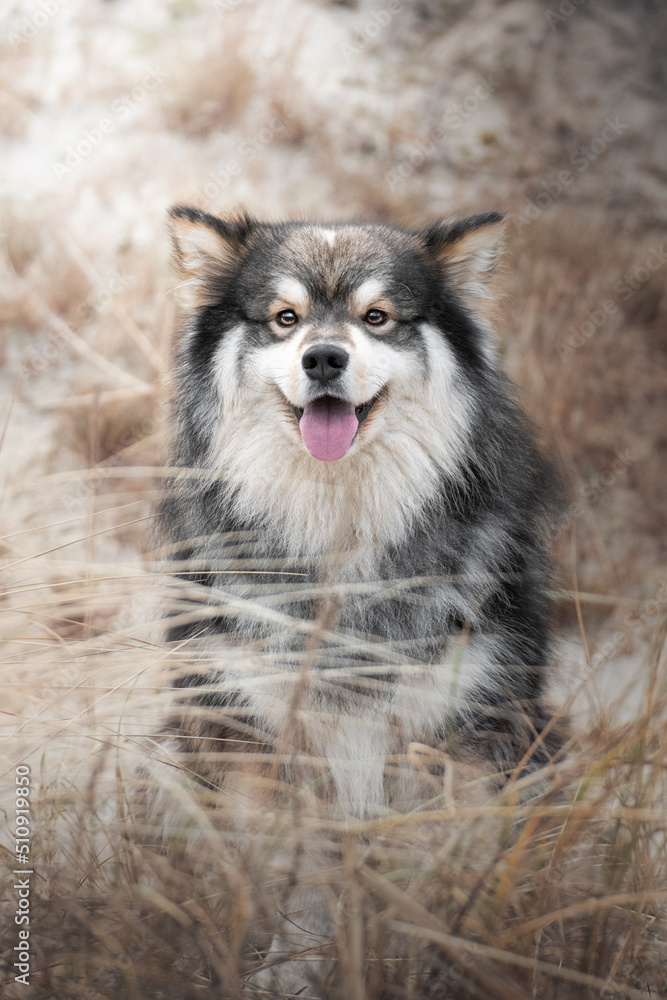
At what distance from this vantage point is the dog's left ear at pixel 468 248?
236 cm

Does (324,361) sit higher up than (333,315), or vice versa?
(333,315)

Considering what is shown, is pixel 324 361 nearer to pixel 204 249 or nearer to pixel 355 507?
pixel 355 507

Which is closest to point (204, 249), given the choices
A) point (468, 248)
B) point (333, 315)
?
point (333, 315)

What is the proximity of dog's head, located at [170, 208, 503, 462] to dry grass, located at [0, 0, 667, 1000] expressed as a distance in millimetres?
502

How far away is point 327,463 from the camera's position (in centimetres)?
229

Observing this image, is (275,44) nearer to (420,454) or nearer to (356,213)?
(356,213)

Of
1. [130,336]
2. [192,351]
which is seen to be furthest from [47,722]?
[130,336]

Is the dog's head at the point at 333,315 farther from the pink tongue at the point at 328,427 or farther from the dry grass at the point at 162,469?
the dry grass at the point at 162,469

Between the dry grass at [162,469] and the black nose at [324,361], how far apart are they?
62 centimetres

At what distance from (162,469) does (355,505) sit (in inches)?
25.2

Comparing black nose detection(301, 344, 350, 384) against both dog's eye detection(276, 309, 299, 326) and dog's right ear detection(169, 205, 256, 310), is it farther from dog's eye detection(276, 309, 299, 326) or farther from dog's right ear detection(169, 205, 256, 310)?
dog's right ear detection(169, 205, 256, 310)

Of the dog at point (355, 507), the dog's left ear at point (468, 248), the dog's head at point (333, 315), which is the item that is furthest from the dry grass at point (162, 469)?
the dog's left ear at point (468, 248)

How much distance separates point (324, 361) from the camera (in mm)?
2121

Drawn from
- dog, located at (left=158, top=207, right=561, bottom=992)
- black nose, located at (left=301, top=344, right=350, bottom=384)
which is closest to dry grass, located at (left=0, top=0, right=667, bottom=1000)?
dog, located at (left=158, top=207, right=561, bottom=992)
